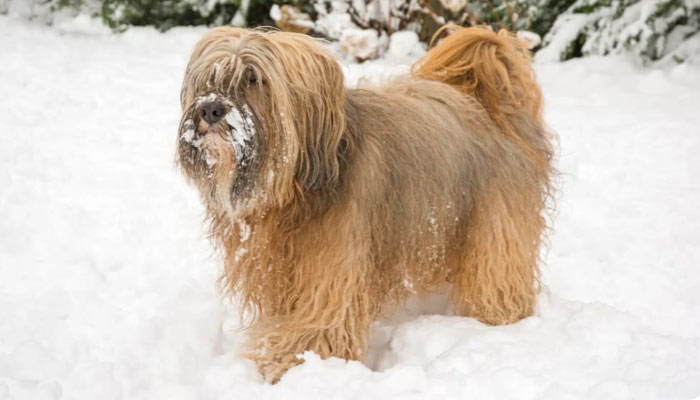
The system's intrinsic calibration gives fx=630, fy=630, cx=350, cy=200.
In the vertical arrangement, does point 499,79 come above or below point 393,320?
above

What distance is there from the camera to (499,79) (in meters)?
3.27

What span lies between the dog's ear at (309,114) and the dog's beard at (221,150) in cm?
16

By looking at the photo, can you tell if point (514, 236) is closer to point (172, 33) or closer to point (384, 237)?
point (384, 237)

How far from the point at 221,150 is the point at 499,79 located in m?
1.58

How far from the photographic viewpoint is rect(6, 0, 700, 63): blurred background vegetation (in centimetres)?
679

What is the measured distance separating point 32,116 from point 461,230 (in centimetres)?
406

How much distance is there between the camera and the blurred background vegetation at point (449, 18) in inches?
267

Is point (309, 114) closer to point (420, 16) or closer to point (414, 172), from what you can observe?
point (414, 172)

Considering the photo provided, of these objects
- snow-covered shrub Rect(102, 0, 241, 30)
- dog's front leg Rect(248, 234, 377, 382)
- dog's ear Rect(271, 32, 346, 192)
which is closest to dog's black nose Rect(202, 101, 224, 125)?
dog's ear Rect(271, 32, 346, 192)

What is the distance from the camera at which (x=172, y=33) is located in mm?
7781

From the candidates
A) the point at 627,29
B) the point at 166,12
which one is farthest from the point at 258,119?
the point at 166,12

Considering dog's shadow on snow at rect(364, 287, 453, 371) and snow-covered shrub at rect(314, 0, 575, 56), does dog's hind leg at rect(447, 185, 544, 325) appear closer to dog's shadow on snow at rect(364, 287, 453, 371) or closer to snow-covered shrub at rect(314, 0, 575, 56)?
dog's shadow on snow at rect(364, 287, 453, 371)

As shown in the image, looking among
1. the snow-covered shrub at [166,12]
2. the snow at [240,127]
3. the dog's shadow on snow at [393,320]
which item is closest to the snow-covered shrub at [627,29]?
the snow-covered shrub at [166,12]

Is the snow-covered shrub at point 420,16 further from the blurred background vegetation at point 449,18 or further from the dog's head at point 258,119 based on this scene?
the dog's head at point 258,119
